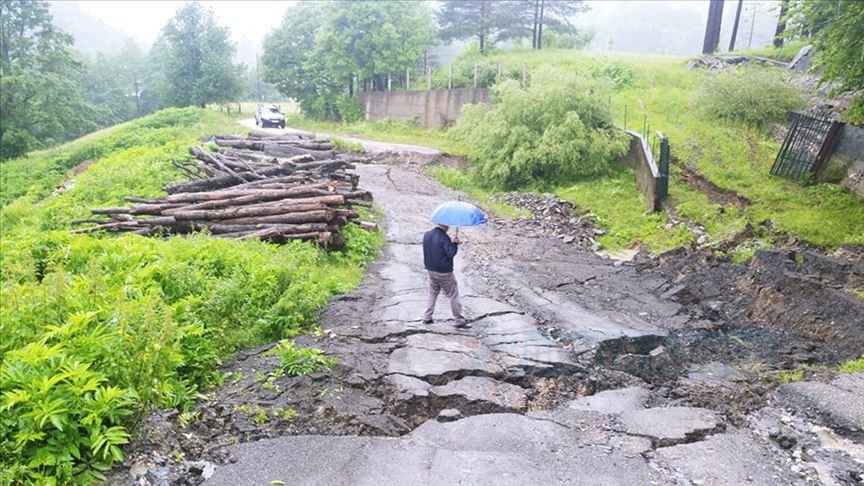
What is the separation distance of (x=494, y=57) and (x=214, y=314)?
112ft

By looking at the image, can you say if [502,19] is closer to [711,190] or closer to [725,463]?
[711,190]

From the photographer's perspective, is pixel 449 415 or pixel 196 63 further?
pixel 196 63

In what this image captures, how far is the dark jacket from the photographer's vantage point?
7.43 metres

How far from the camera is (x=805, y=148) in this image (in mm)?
14961

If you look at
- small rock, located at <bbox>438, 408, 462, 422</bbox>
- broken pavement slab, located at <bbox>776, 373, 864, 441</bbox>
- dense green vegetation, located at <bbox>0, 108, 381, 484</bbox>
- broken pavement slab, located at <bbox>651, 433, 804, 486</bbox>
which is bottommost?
small rock, located at <bbox>438, 408, 462, 422</bbox>

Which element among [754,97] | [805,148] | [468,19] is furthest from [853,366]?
[468,19]

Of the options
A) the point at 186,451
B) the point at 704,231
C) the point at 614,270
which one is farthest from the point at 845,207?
the point at 186,451

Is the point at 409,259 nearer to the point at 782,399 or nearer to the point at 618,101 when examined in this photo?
the point at 782,399

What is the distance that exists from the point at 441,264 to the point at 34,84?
33.1 meters

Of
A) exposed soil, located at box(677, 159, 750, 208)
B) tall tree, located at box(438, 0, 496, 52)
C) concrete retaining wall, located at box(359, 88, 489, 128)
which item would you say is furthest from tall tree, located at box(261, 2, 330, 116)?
exposed soil, located at box(677, 159, 750, 208)

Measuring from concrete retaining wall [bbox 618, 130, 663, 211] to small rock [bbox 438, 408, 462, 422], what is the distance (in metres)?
11.6

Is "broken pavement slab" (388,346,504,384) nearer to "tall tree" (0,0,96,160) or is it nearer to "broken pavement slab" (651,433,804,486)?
"broken pavement slab" (651,433,804,486)

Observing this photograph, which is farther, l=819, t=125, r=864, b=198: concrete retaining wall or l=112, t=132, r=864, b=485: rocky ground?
l=819, t=125, r=864, b=198: concrete retaining wall

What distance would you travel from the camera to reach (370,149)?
2517 centimetres
